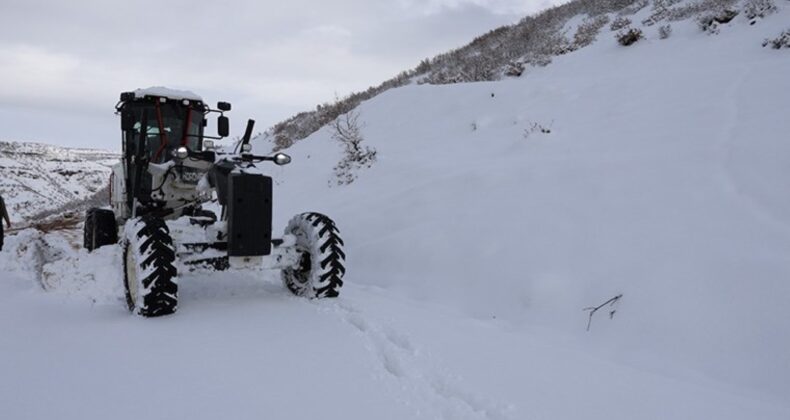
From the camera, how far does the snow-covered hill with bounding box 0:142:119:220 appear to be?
5639 cm

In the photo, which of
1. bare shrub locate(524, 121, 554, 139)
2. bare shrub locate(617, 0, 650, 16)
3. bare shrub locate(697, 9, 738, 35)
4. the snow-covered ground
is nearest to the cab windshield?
the snow-covered ground

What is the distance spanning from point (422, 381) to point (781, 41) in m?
7.45

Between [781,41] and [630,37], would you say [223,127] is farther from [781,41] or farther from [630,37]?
[630,37]

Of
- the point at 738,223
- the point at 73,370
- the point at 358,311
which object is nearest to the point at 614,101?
the point at 738,223

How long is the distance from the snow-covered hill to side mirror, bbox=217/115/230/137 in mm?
49695

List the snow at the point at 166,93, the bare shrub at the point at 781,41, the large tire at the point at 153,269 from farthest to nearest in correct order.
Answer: the bare shrub at the point at 781,41 < the snow at the point at 166,93 < the large tire at the point at 153,269

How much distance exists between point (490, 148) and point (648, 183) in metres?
2.77

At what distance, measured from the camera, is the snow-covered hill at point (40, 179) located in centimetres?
5639

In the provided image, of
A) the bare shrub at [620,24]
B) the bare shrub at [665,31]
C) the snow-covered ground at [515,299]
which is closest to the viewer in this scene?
the snow-covered ground at [515,299]

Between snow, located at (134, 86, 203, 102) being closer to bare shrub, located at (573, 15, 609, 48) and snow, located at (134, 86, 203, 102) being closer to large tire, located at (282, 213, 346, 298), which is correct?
large tire, located at (282, 213, 346, 298)

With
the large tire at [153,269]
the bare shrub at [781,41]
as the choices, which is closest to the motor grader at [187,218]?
the large tire at [153,269]

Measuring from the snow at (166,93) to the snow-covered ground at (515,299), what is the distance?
1770mm

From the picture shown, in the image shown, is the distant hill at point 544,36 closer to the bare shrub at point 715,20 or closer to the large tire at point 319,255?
the bare shrub at point 715,20

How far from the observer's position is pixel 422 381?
2938mm
